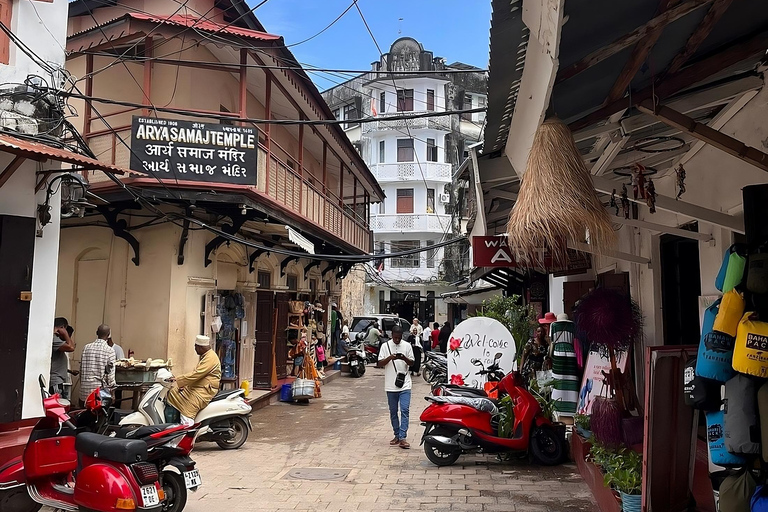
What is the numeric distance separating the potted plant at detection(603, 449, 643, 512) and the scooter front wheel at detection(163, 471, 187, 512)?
385 cm

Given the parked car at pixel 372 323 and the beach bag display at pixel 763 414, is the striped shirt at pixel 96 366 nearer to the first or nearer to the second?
the beach bag display at pixel 763 414

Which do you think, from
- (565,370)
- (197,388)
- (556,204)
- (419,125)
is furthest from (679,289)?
(419,125)

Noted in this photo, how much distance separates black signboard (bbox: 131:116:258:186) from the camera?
966cm

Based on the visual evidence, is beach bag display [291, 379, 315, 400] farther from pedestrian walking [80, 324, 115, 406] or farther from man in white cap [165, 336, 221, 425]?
pedestrian walking [80, 324, 115, 406]

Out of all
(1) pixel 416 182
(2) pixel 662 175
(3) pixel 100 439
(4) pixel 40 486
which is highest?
(1) pixel 416 182

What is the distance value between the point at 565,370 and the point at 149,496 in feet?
14.9

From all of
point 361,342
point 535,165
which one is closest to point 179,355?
point 535,165

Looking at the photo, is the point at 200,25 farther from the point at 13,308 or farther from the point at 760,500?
the point at 760,500

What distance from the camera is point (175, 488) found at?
5887 millimetres

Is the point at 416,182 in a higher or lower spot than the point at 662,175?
higher

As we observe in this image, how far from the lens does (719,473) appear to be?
344 cm

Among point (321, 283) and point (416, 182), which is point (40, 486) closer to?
point (321, 283)

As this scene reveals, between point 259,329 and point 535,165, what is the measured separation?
1209 centimetres

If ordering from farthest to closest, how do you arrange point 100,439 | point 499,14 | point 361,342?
point 361,342 → point 100,439 → point 499,14
